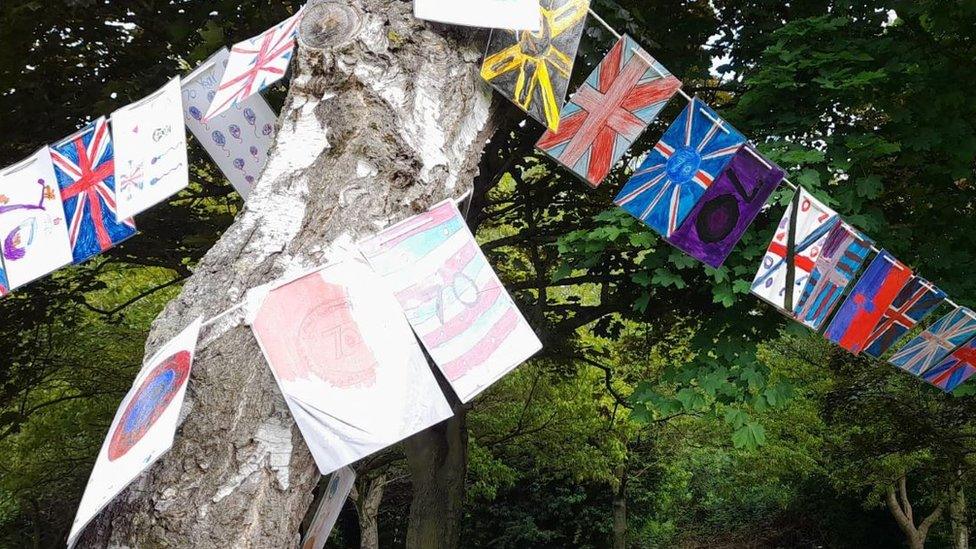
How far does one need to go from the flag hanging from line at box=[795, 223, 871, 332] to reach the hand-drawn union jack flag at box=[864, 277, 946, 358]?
388 millimetres

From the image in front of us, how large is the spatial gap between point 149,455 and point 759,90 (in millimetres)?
3986

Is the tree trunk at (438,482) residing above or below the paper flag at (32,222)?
below

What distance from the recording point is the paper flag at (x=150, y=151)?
127 inches

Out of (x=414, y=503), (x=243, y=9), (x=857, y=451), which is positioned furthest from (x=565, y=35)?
(x=857, y=451)

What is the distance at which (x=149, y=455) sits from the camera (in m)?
2.00

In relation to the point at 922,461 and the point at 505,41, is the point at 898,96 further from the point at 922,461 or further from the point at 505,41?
the point at 922,461

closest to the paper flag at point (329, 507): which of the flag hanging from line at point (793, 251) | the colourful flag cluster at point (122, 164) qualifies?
the colourful flag cluster at point (122, 164)

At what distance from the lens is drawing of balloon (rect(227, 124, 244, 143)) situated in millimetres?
3741

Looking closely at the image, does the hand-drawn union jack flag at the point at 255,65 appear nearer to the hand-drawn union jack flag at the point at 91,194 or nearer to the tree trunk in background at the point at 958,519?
the hand-drawn union jack flag at the point at 91,194

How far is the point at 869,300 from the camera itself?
4.29m

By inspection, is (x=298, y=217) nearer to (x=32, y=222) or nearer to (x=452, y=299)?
(x=452, y=299)

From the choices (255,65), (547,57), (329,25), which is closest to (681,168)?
(547,57)

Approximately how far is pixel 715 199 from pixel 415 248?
6.32 feet

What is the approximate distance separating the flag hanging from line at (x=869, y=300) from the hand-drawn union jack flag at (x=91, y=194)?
A: 3.69 m
